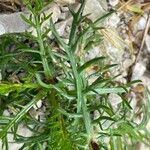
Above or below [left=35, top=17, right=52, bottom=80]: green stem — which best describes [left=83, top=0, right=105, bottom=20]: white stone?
above

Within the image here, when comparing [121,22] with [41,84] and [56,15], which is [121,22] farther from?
[41,84]

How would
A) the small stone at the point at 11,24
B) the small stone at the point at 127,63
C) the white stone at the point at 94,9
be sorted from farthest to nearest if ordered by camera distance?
1. the small stone at the point at 127,63
2. the white stone at the point at 94,9
3. the small stone at the point at 11,24

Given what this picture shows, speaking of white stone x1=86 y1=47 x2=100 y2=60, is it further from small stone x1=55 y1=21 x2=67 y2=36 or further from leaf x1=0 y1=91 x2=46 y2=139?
leaf x1=0 y1=91 x2=46 y2=139

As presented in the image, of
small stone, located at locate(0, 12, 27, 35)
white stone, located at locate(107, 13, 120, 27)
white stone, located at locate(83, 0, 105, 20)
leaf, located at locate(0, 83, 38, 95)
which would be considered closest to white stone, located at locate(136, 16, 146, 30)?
white stone, located at locate(107, 13, 120, 27)

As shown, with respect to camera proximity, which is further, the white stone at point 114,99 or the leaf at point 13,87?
the white stone at point 114,99

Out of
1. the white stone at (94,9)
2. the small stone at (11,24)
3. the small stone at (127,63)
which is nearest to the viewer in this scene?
the small stone at (11,24)

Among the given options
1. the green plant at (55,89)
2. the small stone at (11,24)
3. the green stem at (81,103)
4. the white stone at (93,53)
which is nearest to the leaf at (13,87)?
the green plant at (55,89)

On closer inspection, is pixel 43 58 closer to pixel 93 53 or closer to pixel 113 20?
pixel 93 53

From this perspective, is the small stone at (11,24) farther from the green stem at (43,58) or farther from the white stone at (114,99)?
the white stone at (114,99)

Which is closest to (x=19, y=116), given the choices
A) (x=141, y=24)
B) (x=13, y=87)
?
(x=13, y=87)
